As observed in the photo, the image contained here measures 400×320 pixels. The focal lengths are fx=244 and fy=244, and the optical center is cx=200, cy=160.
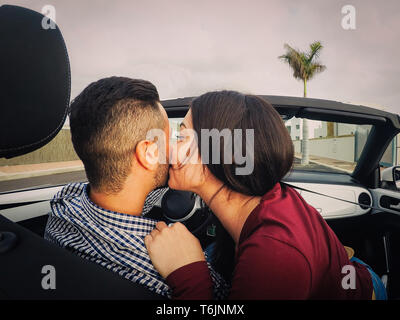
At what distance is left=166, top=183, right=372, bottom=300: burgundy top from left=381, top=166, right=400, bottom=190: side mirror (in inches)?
70.3

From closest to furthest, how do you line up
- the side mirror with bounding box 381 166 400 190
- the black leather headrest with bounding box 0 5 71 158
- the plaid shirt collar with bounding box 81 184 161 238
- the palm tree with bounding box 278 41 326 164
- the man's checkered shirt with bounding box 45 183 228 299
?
the black leather headrest with bounding box 0 5 71 158 → the man's checkered shirt with bounding box 45 183 228 299 → the plaid shirt collar with bounding box 81 184 161 238 → the side mirror with bounding box 381 166 400 190 → the palm tree with bounding box 278 41 326 164

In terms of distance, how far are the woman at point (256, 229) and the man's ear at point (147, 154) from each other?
227 mm

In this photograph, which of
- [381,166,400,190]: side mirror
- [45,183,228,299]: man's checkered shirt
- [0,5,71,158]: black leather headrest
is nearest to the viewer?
[0,5,71,158]: black leather headrest

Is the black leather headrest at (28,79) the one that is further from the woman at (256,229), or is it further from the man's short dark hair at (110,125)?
the woman at (256,229)

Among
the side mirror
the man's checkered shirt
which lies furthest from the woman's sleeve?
the side mirror

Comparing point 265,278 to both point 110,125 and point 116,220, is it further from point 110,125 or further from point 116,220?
point 110,125

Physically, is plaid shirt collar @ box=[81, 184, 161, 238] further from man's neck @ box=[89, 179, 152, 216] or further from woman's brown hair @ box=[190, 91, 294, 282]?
woman's brown hair @ box=[190, 91, 294, 282]

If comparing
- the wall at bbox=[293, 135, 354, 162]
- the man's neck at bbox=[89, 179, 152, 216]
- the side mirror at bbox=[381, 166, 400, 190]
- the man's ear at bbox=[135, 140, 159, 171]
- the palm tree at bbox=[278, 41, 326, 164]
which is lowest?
the wall at bbox=[293, 135, 354, 162]

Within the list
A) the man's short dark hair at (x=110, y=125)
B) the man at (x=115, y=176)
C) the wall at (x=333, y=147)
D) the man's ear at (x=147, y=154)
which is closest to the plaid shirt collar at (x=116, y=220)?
the man at (x=115, y=176)

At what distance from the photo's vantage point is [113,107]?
109cm

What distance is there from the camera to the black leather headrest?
0.67 m

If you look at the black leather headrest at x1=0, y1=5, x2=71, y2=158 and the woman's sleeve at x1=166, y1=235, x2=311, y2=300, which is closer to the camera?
the black leather headrest at x1=0, y1=5, x2=71, y2=158

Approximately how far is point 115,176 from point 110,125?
25cm
